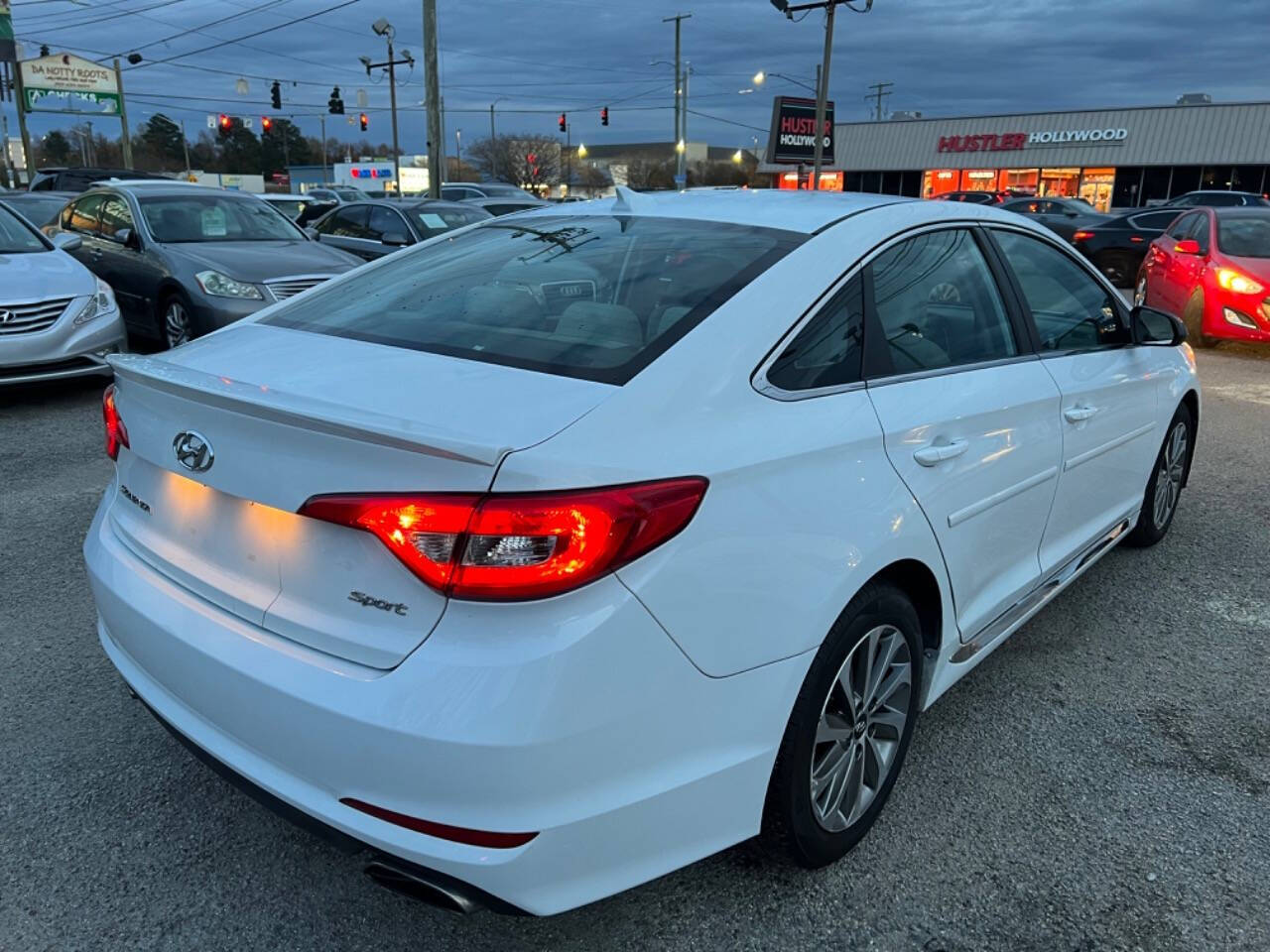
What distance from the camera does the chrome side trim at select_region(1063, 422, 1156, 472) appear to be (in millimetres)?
3291

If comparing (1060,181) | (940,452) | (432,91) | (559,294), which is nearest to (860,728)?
(940,452)

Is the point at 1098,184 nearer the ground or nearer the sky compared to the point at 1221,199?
nearer the sky

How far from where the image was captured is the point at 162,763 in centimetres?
282

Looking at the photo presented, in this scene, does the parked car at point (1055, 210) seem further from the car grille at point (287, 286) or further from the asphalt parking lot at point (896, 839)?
the asphalt parking lot at point (896, 839)

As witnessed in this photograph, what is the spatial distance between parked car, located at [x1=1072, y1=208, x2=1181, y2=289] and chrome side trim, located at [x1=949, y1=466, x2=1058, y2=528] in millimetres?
15561

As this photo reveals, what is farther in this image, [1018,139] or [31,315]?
[1018,139]

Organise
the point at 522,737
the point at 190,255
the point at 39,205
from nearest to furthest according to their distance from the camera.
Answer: the point at 522,737, the point at 190,255, the point at 39,205

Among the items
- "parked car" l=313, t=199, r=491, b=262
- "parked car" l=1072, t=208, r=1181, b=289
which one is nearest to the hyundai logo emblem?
"parked car" l=313, t=199, r=491, b=262

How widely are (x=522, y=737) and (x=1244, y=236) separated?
11.3m

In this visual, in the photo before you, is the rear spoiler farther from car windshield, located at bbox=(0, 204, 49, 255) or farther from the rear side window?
car windshield, located at bbox=(0, 204, 49, 255)

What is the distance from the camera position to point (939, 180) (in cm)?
5044

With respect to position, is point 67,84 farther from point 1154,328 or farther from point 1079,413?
point 1079,413

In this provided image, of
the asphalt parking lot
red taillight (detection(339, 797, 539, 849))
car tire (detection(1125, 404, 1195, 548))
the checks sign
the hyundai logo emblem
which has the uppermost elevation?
the checks sign

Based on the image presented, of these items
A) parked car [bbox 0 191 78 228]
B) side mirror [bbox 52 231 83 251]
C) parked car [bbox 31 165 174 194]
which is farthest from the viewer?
parked car [bbox 31 165 174 194]
